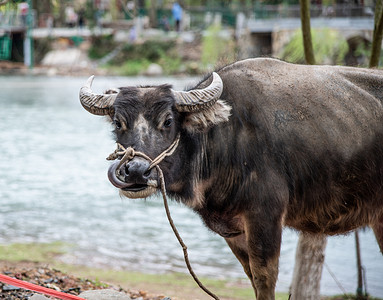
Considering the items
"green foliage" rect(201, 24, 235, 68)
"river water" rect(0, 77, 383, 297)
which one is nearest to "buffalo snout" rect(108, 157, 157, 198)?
"river water" rect(0, 77, 383, 297)

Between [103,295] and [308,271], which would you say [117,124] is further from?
[308,271]

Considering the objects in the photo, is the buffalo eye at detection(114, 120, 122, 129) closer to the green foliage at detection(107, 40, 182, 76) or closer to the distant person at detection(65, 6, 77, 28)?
the green foliage at detection(107, 40, 182, 76)

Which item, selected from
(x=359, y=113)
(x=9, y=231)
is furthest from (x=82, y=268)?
(x=359, y=113)

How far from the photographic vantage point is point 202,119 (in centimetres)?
425

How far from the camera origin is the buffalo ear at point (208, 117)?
4.24m

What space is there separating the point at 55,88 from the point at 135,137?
1298 inches

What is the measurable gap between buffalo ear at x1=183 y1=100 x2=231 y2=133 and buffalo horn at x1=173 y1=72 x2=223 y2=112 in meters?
0.07

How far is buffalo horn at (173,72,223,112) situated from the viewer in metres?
4.16

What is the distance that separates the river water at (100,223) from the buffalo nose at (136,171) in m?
0.80

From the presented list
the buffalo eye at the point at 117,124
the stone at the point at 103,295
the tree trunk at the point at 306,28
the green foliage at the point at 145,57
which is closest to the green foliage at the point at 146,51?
the green foliage at the point at 145,57

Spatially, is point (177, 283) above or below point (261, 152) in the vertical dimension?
below

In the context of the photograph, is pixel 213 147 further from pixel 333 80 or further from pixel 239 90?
pixel 333 80

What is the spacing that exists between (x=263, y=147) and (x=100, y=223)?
8185mm

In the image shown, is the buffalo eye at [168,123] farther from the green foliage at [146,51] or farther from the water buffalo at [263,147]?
the green foliage at [146,51]
